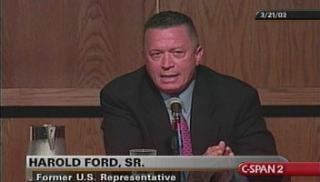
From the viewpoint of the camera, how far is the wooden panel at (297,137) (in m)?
1.44

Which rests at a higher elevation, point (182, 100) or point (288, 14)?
point (288, 14)

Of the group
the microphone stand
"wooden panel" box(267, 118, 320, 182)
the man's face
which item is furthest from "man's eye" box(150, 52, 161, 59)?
"wooden panel" box(267, 118, 320, 182)

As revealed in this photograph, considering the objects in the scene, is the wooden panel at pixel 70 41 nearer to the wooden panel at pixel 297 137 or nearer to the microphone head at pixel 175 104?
the microphone head at pixel 175 104

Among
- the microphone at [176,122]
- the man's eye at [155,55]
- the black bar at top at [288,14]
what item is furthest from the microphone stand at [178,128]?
the black bar at top at [288,14]

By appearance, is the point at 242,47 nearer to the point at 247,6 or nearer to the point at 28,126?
the point at 247,6

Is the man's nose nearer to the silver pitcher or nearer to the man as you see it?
the man

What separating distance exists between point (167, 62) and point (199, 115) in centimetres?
10

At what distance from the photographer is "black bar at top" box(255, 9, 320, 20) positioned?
1459 millimetres

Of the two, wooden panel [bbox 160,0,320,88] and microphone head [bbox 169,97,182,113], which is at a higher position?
wooden panel [bbox 160,0,320,88]

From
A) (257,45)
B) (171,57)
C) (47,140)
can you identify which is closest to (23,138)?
(47,140)

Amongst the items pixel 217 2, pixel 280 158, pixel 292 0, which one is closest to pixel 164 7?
pixel 217 2

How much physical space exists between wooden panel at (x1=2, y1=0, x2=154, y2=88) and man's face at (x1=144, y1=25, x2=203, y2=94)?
24mm

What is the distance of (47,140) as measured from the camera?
1.41 metres

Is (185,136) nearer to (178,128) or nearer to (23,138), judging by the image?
(178,128)
